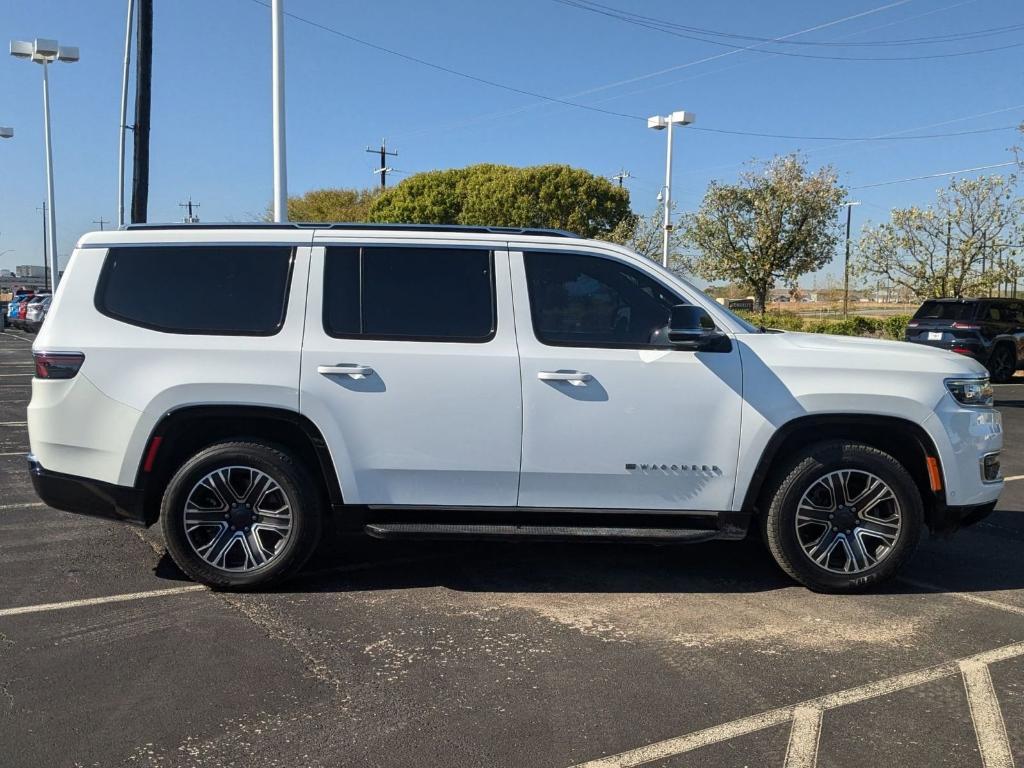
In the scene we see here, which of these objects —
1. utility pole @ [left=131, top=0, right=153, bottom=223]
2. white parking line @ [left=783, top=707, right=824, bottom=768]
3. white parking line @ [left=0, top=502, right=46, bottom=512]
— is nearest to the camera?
white parking line @ [left=783, top=707, right=824, bottom=768]

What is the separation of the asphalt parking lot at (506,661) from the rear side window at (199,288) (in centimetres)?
150

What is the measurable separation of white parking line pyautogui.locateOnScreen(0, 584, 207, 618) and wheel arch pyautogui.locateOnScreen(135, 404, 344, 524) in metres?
0.40

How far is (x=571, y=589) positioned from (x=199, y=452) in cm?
221

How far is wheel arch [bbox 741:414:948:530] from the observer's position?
470cm

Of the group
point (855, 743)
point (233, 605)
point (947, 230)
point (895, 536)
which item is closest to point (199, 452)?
point (233, 605)

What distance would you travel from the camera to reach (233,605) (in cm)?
462

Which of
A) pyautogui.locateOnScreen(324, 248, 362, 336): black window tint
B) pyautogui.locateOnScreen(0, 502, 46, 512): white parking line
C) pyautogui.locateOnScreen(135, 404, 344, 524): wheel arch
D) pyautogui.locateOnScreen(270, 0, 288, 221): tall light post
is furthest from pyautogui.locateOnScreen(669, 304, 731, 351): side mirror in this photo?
pyautogui.locateOnScreen(270, 0, 288, 221): tall light post

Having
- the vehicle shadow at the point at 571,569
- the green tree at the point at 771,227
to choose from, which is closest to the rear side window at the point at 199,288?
the vehicle shadow at the point at 571,569

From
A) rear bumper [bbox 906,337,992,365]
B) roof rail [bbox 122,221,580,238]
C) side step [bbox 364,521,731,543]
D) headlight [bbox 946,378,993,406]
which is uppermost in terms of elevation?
roof rail [bbox 122,221,580,238]

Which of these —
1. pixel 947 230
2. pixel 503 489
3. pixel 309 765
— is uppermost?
pixel 947 230

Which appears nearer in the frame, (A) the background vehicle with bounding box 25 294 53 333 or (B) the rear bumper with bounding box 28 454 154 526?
(B) the rear bumper with bounding box 28 454 154 526

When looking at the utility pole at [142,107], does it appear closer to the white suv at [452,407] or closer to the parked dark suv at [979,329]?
the white suv at [452,407]

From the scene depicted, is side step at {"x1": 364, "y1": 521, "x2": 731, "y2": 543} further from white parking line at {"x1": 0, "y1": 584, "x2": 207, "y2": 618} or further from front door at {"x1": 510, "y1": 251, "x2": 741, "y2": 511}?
white parking line at {"x1": 0, "y1": 584, "x2": 207, "y2": 618}

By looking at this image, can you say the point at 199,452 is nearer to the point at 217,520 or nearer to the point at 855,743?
the point at 217,520
